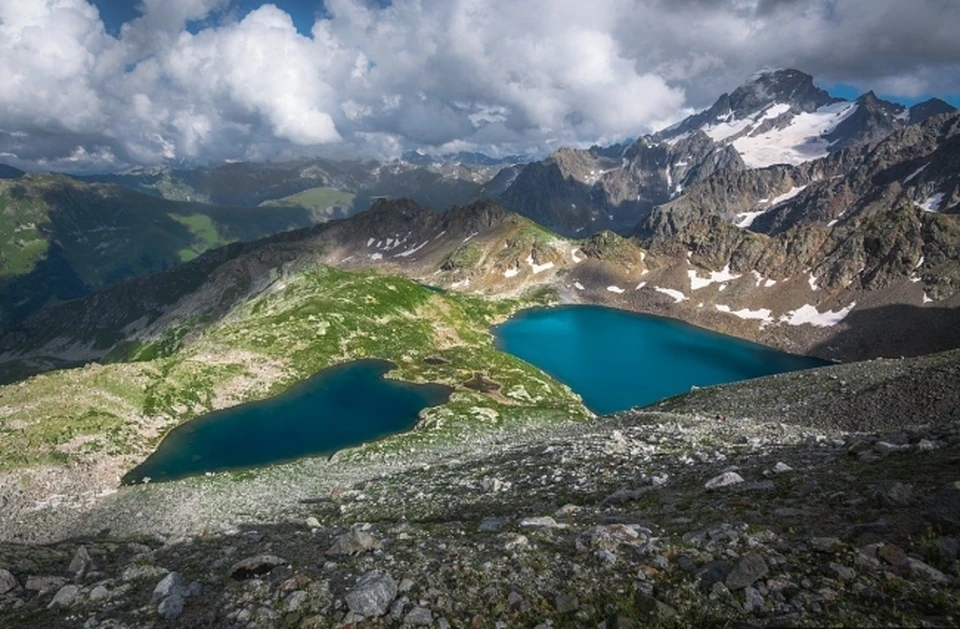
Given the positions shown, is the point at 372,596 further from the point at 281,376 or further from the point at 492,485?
the point at 281,376

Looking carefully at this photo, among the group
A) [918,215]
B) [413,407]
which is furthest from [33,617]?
[918,215]

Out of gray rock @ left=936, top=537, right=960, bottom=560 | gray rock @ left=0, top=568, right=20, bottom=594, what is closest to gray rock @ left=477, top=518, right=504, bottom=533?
gray rock @ left=936, top=537, right=960, bottom=560

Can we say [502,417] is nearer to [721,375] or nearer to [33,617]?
[33,617]

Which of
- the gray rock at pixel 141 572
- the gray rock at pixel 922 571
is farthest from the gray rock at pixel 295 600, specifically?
the gray rock at pixel 922 571

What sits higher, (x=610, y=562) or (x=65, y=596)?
(x=610, y=562)

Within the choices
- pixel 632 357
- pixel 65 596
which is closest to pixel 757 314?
pixel 632 357

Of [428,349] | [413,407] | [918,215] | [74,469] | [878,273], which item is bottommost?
[74,469]
